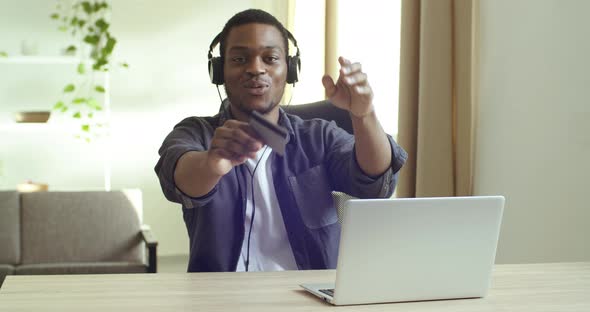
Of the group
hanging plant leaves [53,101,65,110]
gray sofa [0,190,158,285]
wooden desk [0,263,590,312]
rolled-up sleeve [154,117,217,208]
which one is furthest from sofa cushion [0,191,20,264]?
wooden desk [0,263,590,312]

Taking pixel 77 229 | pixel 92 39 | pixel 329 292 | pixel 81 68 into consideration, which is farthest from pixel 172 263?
pixel 329 292

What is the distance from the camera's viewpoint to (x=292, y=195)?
1885 millimetres

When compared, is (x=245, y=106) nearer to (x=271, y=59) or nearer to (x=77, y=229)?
(x=271, y=59)

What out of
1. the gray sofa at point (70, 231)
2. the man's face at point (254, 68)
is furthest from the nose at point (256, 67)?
the gray sofa at point (70, 231)

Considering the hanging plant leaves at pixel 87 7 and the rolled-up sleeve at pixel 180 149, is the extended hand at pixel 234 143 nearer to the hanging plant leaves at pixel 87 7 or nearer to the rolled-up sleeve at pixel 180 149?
the rolled-up sleeve at pixel 180 149

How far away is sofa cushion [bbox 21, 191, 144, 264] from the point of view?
354 centimetres

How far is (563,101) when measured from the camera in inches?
93.6

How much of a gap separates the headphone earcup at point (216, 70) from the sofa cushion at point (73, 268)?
1.75 meters

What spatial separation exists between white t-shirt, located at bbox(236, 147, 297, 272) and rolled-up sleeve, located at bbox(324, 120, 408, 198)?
169mm

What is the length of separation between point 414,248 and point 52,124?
3.88 metres

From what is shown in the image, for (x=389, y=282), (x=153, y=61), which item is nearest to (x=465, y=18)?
(x=389, y=282)

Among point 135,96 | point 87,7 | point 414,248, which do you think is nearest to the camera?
point 414,248

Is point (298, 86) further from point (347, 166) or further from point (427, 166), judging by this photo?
point (347, 166)

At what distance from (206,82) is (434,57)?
2.73 metres
